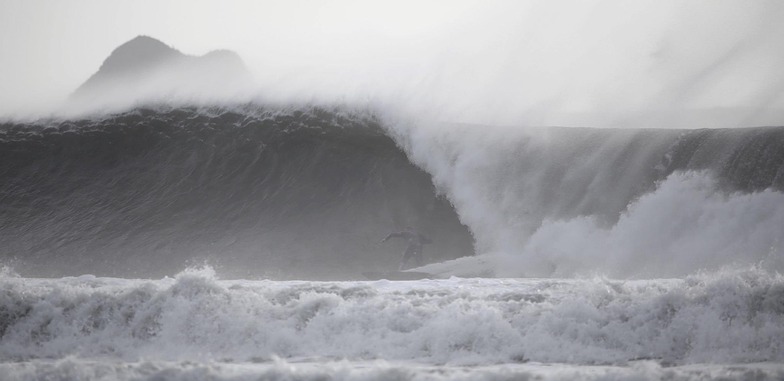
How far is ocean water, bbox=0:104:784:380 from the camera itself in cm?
573

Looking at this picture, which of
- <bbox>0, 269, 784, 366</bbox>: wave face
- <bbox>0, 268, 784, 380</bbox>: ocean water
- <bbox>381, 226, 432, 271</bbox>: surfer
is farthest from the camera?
<bbox>381, 226, 432, 271</bbox>: surfer

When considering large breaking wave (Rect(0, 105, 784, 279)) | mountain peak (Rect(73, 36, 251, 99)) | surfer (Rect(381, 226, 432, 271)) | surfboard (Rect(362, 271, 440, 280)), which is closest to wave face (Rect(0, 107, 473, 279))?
large breaking wave (Rect(0, 105, 784, 279))

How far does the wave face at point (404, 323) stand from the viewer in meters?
5.71

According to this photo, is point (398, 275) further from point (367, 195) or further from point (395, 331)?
point (395, 331)

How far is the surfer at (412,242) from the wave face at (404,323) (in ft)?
17.6

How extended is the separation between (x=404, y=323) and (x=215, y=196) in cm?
999

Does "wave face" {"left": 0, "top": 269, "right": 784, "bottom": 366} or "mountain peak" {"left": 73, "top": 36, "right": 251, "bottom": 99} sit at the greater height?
"mountain peak" {"left": 73, "top": 36, "right": 251, "bottom": 99}

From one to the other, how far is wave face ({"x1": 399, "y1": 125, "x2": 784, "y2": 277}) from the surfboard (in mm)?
1481

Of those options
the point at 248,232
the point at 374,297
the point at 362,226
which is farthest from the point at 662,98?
the point at 374,297

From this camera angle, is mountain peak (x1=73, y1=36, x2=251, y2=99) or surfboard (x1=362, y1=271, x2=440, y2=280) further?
mountain peak (x1=73, y1=36, x2=251, y2=99)

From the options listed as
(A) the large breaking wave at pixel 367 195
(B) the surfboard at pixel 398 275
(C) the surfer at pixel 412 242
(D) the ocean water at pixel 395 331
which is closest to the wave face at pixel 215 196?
(A) the large breaking wave at pixel 367 195

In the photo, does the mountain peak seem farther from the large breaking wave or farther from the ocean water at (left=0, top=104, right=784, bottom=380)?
the ocean water at (left=0, top=104, right=784, bottom=380)

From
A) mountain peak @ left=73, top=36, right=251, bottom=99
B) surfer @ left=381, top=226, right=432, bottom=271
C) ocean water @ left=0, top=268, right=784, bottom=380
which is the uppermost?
mountain peak @ left=73, top=36, right=251, bottom=99

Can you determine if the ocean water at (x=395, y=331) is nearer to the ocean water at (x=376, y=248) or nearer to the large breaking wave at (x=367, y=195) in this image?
the ocean water at (x=376, y=248)
